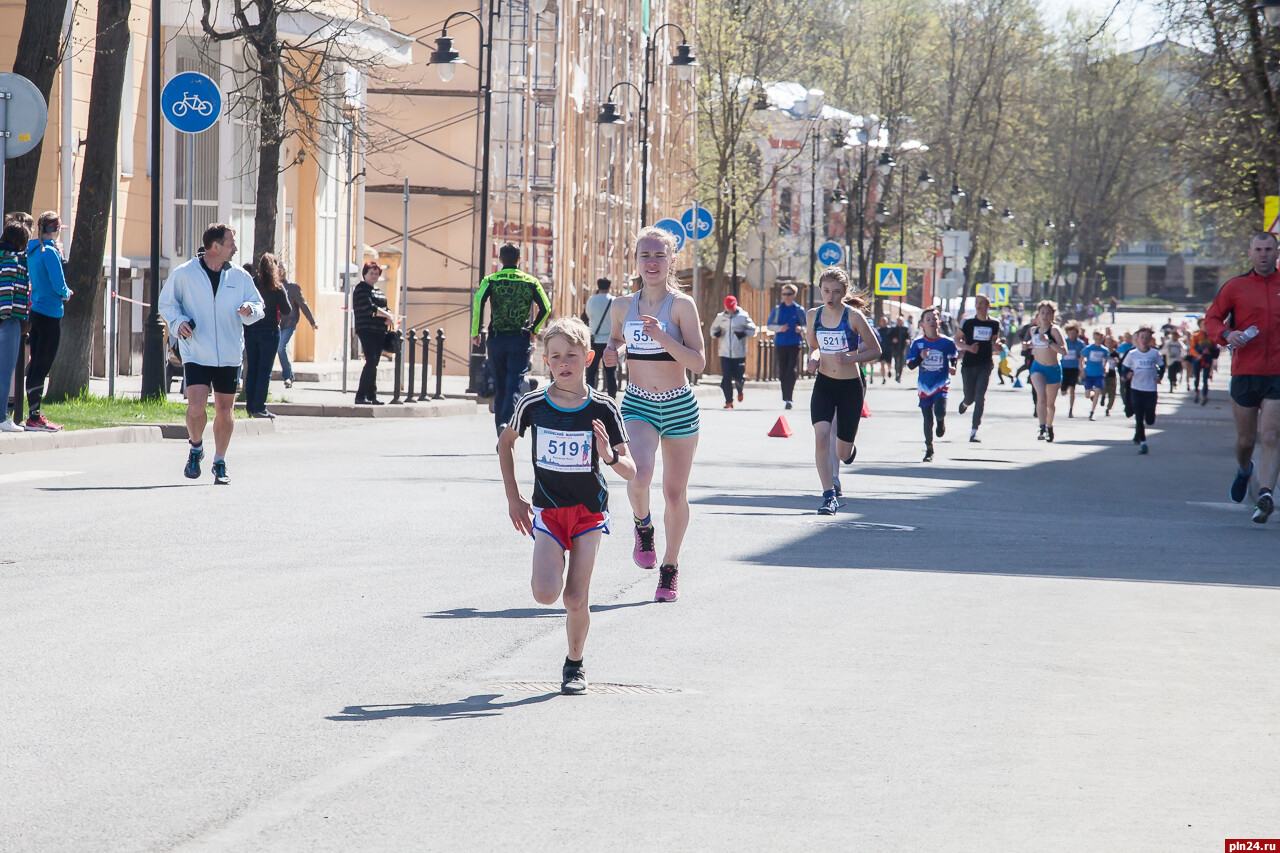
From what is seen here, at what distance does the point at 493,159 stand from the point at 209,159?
54.1 feet

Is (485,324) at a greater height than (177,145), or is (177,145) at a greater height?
(177,145)

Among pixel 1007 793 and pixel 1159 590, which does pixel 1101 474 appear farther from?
pixel 1007 793

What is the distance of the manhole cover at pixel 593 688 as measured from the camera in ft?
22.7

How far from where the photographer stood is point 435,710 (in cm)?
648

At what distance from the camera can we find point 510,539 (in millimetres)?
11562

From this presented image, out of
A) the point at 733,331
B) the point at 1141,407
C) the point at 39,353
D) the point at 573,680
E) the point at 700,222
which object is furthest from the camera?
the point at 700,222

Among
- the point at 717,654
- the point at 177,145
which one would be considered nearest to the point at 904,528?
the point at 717,654

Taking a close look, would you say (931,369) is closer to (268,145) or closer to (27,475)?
(268,145)

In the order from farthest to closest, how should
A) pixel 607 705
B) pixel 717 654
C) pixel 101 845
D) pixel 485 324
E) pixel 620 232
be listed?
pixel 620 232 < pixel 485 324 < pixel 717 654 < pixel 607 705 < pixel 101 845

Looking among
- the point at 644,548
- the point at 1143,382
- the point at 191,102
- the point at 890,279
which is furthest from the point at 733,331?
the point at 890,279

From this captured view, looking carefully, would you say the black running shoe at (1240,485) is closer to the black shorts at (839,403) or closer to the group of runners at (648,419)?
the group of runners at (648,419)

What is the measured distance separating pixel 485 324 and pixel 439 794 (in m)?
14.0

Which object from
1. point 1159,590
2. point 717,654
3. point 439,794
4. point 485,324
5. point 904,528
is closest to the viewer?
point 439,794

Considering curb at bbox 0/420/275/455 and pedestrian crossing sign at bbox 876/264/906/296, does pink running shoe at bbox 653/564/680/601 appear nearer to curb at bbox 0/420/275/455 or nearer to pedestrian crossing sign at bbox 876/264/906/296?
curb at bbox 0/420/275/455
